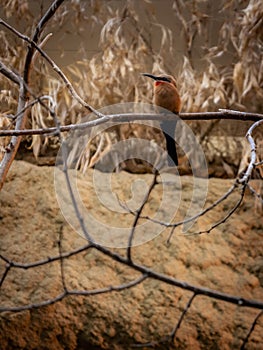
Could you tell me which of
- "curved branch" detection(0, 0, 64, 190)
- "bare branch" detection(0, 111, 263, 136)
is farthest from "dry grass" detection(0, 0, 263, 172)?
"bare branch" detection(0, 111, 263, 136)

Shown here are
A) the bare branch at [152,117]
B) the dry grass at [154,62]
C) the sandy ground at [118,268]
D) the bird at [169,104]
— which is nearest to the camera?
the bare branch at [152,117]

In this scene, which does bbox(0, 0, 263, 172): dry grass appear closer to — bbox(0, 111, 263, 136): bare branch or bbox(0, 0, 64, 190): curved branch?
bbox(0, 0, 64, 190): curved branch

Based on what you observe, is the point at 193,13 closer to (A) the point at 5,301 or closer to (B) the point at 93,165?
(B) the point at 93,165

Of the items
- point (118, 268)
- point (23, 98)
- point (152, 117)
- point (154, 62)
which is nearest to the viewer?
point (152, 117)

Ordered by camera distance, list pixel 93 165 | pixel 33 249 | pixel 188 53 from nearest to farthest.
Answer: pixel 33 249
pixel 93 165
pixel 188 53

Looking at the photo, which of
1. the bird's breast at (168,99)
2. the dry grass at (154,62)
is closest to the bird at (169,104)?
the bird's breast at (168,99)

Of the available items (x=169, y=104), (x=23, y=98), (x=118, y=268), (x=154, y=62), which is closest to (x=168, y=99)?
(x=169, y=104)

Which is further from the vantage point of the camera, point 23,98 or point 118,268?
point 118,268

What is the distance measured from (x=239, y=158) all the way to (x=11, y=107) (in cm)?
105

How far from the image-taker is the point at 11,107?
6.28 ft

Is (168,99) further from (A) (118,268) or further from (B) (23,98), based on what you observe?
(A) (118,268)

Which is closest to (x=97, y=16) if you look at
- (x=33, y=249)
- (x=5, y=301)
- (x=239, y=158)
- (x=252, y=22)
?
(x=252, y=22)

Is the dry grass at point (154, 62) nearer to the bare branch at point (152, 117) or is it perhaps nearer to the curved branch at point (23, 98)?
the curved branch at point (23, 98)

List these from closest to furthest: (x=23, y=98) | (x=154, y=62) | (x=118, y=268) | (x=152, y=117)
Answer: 1. (x=152, y=117)
2. (x=23, y=98)
3. (x=118, y=268)
4. (x=154, y=62)
